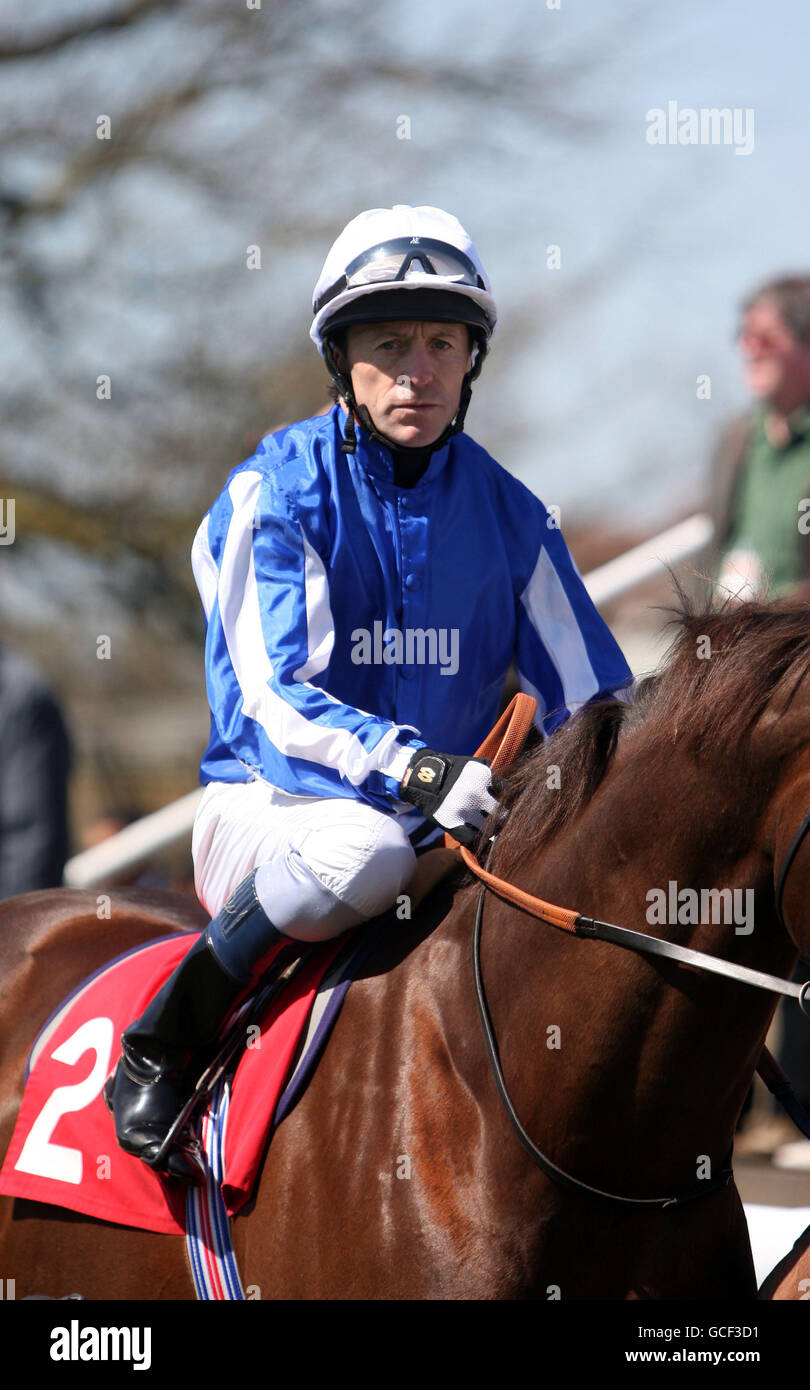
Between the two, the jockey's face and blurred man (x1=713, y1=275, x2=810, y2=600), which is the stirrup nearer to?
the jockey's face

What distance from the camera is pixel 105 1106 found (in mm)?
2859

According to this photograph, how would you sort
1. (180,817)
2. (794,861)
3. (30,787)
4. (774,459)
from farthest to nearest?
(180,817) → (30,787) → (774,459) → (794,861)

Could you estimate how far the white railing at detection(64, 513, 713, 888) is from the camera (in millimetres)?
5453

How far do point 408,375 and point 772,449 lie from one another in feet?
7.64

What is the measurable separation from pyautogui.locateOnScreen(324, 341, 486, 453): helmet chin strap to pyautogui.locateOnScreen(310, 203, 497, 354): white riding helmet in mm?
94

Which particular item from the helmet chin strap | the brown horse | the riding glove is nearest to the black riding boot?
the brown horse

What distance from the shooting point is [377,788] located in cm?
261

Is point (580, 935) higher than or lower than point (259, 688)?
lower

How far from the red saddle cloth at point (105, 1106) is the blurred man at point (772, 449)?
2.36 meters

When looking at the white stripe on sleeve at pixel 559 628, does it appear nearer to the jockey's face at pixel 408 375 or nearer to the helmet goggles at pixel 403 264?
the jockey's face at pixel 408 375

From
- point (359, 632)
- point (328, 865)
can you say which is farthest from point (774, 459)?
point (328, 865)

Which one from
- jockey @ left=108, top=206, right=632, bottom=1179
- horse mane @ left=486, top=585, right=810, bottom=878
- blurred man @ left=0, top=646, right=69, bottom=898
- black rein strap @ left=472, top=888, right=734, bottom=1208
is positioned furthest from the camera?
blurred man @ left=0, top=646, right=69, bottom=898

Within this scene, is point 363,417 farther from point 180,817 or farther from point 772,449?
point 180,817
